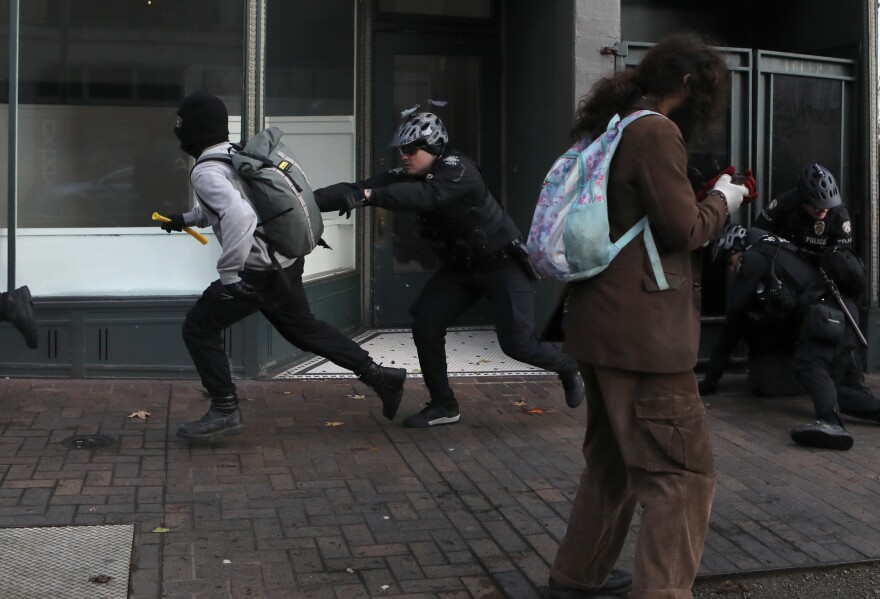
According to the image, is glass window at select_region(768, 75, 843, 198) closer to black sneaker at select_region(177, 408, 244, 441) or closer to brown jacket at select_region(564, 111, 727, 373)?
black sneaker at select_region(177, 408, 244, 441)

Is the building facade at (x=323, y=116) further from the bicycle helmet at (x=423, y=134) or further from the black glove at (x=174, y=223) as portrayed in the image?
the bicycle helmet at (x=423, y=134)

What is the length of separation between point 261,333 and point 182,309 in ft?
1.79

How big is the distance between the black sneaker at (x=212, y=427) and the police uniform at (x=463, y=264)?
1158 mm

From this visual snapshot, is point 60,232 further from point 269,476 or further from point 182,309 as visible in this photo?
point 269,476

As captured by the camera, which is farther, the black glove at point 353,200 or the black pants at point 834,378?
the black pants at point 834,378

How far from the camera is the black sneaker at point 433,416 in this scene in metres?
6.68

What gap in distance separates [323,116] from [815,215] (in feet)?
12.3

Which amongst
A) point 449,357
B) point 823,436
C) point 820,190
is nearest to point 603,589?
point 823,436

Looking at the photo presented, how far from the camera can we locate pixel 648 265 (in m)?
3.70

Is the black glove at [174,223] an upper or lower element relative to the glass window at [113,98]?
lower

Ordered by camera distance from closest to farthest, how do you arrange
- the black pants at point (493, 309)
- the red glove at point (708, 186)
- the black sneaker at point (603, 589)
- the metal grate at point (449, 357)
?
the red glove at point (708, 186) → the black sneaker at point (603, 589) → the black pants at point (493, 309) → the metal grate at point (449, 357)

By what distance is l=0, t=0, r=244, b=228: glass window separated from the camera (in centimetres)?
761

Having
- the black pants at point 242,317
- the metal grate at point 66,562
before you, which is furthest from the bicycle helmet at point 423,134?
the metal grate at point 66,562

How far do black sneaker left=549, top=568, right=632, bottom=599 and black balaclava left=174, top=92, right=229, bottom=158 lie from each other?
9.53ft
